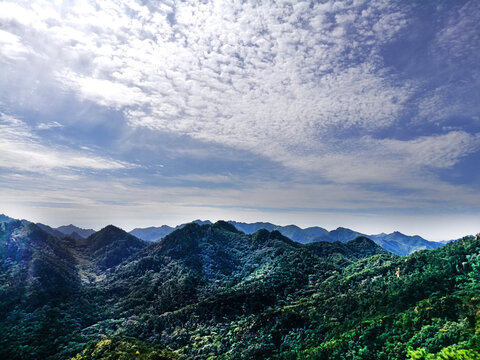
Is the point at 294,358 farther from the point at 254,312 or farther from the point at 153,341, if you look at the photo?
the point at 153,341

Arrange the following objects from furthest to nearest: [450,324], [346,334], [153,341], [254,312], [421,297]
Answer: [254,312] < [153,341] < [421,297] < [346,334] < [450,324]

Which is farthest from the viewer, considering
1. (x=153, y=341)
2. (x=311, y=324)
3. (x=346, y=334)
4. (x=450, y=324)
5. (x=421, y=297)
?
(x=153, y=341)

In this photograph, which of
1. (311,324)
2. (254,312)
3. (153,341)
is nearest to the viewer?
(311,324)

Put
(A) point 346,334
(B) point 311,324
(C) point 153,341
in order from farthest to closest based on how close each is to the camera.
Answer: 1. (C) point 153,341
2. (B) point 311,324
3. (A) point 346,334

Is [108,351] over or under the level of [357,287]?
under

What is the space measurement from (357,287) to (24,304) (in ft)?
704

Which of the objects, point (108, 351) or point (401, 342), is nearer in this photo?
point (401, 342)

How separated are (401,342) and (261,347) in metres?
60.2

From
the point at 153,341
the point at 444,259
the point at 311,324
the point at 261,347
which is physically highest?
the point at 444,259

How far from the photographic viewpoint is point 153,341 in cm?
15900

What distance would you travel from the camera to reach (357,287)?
532ft

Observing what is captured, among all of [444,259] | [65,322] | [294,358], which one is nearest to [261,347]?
[294,358]

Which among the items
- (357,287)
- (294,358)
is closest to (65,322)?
(294,358)

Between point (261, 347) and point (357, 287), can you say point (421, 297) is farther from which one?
point (261, 347)
